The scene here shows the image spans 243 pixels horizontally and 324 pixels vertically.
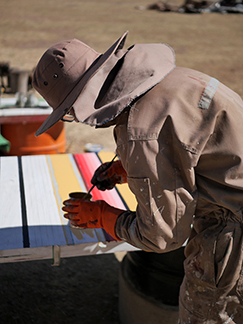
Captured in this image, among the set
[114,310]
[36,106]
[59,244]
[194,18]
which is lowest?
[194,18]

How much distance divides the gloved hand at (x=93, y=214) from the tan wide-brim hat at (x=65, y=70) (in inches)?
15.6

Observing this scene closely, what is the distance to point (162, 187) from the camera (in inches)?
50.5

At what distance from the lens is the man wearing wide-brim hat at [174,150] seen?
4.21ft

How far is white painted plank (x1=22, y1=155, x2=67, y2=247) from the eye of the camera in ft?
5.92

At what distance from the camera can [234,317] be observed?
1.45m

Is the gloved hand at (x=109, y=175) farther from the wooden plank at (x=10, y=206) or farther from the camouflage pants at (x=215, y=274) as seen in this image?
the camouflage pants at (x=215, y=274)

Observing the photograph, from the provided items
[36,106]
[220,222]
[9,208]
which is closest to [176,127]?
[220,222]

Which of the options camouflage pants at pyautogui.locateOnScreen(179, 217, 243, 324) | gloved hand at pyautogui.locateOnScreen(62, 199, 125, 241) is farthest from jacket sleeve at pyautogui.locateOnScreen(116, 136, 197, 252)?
gloved hand at pyautogui.locateOnScreen(62, 199, 125, 241)

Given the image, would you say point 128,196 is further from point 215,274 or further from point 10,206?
point 215,274

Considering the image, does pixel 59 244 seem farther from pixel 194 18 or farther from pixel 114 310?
pixel 194 18

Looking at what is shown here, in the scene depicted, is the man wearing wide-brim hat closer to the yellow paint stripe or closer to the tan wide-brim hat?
the tan wide-brim hat

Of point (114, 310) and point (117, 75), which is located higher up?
point (117, 75)

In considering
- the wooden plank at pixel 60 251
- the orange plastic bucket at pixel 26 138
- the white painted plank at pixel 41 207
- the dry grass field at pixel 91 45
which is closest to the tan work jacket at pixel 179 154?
the wooden plank at pixel 60 251

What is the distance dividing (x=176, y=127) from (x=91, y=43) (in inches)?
428
